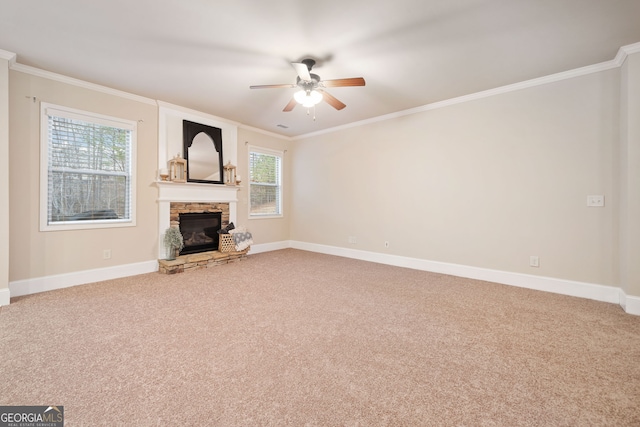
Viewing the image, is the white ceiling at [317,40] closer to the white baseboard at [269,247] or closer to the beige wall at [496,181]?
the beige wall at [496,181]

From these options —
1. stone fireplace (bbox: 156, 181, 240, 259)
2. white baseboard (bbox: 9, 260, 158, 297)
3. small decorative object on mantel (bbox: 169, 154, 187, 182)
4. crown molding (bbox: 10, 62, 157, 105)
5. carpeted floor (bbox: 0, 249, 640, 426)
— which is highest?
crown molding (bbox: 10, 62, 157, 105)

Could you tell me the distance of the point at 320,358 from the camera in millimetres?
1890

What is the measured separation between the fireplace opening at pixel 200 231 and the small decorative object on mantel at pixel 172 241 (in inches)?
10.9

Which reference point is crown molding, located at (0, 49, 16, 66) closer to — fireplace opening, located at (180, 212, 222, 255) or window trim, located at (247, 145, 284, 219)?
fireplace opening, located at (180, 212, 222, 255)

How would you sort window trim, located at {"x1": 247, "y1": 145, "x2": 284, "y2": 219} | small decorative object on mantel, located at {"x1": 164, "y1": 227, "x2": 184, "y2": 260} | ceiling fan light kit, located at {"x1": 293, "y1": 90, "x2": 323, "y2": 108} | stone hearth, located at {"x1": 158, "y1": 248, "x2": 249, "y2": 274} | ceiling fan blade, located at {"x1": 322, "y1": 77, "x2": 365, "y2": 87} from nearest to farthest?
ceiling fan blade, located at {"x1": 322, "y1": 77, "x2": 365, "y2": 87} → ceiling fan light kit, located at {"x1": 293, "y1": 90, "x2": 323, "y2": 108} → stone hearth, located at {"x1": 158, "y1": 248, "x2": 249, "y2": 274} → small decorative object on mantel, located at {"x1": 164, "y1": 227, "x2": 184, "y2": 260} → window trim, located at {"x1": 247, "y1": 145, "x2": 284, "y2": 219}

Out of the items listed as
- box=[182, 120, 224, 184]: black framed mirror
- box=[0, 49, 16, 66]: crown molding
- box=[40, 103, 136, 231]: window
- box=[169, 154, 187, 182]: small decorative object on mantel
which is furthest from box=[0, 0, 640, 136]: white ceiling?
box=[169, 154, 187, 182]: small decorative object on mantel

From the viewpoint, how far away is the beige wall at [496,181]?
3.10m

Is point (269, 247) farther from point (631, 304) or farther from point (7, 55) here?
point (631, 304)

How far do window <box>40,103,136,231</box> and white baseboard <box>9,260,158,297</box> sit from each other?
63 centimetres

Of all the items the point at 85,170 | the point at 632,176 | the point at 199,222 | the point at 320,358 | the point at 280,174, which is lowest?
the point at 320,358

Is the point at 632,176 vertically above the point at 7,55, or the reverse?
the point at 7,55

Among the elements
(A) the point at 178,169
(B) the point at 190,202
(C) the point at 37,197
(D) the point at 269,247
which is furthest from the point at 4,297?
(D) the point at 269,247

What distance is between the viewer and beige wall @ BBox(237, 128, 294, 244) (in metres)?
5.51

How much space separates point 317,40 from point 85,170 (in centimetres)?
354
